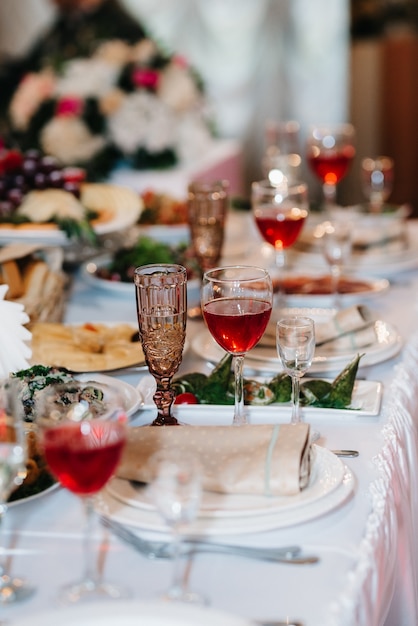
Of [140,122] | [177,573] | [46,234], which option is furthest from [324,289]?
[140,122]

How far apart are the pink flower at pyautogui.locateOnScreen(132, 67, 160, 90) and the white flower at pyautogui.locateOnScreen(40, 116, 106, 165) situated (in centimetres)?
26

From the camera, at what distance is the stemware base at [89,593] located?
97 centimetres

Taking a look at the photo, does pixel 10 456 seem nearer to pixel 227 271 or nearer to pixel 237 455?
pixel 237 455

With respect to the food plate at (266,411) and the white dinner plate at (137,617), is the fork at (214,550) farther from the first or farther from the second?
the food plate at (266,411)

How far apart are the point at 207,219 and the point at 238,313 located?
68 centimetres

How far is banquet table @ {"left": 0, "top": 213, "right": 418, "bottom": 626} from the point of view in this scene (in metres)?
0.97

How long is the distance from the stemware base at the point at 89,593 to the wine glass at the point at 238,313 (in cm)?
45

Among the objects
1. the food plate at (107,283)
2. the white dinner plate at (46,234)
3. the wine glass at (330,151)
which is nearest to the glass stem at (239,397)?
the food plate at (107,283)

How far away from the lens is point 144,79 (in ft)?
11.8

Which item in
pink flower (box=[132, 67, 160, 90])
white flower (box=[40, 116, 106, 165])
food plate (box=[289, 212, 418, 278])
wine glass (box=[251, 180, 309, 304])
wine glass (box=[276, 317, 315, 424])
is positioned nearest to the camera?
wine glass (box=[276, 317, 315, 424])

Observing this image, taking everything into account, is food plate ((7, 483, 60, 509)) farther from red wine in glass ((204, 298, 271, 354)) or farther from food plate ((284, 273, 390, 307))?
food plate ((284, 273, 390, 307))

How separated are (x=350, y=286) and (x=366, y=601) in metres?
1.22

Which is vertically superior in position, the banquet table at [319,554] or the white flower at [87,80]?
the white flower at [87,80]

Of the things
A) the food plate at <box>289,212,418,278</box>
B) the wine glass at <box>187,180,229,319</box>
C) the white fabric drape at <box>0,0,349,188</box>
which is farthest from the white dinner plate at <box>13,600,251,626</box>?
the white fabric drape at <box>0,0,349,188</box>
